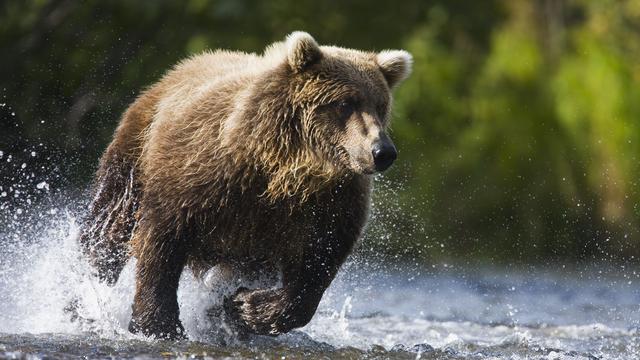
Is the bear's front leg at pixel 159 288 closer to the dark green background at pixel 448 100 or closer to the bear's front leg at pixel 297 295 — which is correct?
the bear's front leg at pixel 297 295

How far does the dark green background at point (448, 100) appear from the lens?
16703mm

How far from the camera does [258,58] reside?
26.9ft

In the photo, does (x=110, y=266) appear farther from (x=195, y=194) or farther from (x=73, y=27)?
(x=73, y=27)

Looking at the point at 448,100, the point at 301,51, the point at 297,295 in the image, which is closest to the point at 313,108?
the point at 301,51

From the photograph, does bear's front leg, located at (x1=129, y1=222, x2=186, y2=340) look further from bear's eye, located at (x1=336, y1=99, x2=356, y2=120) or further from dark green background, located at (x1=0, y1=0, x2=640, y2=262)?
dark green background, located at (x1=0, y1=0, x2=640, y2=262)

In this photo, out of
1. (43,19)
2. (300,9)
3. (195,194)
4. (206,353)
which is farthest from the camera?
(300,9)

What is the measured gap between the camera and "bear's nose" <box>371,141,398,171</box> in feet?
21.9

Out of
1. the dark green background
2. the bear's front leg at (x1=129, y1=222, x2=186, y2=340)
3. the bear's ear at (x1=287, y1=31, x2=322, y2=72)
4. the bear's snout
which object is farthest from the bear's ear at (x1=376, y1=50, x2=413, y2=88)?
the dark green background

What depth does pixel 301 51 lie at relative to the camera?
23.4 feet

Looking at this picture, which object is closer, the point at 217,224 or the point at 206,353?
the point at 206,353

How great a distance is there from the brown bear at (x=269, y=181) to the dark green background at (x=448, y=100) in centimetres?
715

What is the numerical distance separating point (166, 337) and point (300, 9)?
17072 millimetres

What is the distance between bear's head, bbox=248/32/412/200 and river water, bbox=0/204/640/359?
111cm

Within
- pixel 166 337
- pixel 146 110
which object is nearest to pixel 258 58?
pixel 146 110
